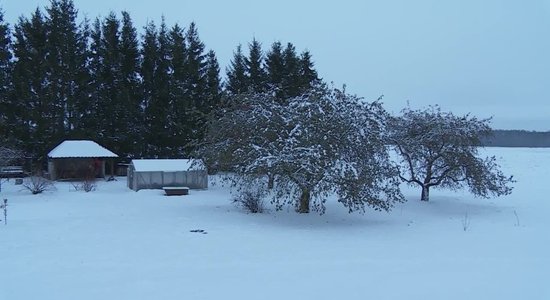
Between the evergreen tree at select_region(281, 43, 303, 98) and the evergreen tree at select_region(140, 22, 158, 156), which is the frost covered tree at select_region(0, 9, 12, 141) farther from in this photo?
the evergreen tree at select_region(281, 43, 303, 98)

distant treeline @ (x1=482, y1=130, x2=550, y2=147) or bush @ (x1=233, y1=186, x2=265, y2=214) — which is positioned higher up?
distant treeline @ (x1=482, y1=130, x2=550, y2=147)

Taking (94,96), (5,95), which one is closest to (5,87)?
(5,95)

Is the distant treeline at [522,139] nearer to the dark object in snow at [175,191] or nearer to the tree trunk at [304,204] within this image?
the dark object in snow at [175,191]

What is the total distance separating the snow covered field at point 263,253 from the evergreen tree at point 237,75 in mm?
23128

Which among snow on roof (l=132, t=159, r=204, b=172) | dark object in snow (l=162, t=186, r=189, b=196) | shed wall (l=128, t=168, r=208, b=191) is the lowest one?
dark object in snow (l=162, t=186, r=189, b=196)

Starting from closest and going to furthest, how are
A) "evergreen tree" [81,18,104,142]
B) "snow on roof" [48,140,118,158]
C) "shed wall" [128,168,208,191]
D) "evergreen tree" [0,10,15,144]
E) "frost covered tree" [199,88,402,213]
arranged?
"frost covered tree" [199,88,402,213] → "shed wall" [128,168,208,191] → "snow on roof" [48,140,118,158] → "evergreen tree" [0,10,15,144] → "evergreen tree" [81,18,104,142]

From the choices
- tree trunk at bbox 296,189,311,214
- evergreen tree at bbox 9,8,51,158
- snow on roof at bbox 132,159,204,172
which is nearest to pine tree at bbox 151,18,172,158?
evergreen tree at bbox 9,8,51,158

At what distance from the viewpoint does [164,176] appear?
26.8 metres

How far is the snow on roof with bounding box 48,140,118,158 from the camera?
32031mm

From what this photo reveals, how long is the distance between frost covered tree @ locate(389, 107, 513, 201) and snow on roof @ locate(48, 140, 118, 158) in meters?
19.3

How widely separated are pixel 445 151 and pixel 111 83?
27.8m

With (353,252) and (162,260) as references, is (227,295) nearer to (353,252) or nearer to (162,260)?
(162,260)

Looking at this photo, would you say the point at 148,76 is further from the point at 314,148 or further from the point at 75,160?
the point at 314,148

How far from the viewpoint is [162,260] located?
10281 millimetres
